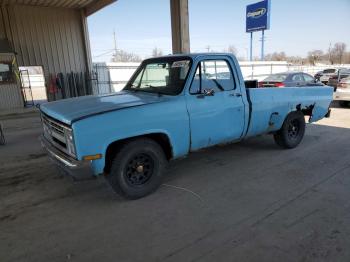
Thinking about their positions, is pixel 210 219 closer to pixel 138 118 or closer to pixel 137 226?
pixel 137 226

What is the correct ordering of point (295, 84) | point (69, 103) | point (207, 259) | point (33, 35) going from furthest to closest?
point (33, 35) < point (295, 84) < point (69, 103) < point (207, 259)

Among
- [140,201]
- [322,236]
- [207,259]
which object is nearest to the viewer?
[207,259]

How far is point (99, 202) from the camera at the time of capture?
3969mm

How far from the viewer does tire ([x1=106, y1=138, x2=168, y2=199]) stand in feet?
12.3

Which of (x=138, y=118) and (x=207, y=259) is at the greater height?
(x=138, y=118)

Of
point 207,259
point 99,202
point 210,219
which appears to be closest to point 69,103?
point 99,202

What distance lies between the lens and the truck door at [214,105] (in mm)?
4340

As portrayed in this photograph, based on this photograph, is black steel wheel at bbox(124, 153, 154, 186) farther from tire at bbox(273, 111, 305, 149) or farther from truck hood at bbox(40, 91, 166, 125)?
tire at bbox(273, 111, 305, 149)

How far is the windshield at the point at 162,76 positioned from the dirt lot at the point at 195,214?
1.52m

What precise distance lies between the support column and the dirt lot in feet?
12.8

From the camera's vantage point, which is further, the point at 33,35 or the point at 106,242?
the point at 33,35

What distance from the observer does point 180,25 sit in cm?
802

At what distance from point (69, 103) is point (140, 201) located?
1.84 metres

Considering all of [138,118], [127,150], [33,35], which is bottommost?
[127,150]
